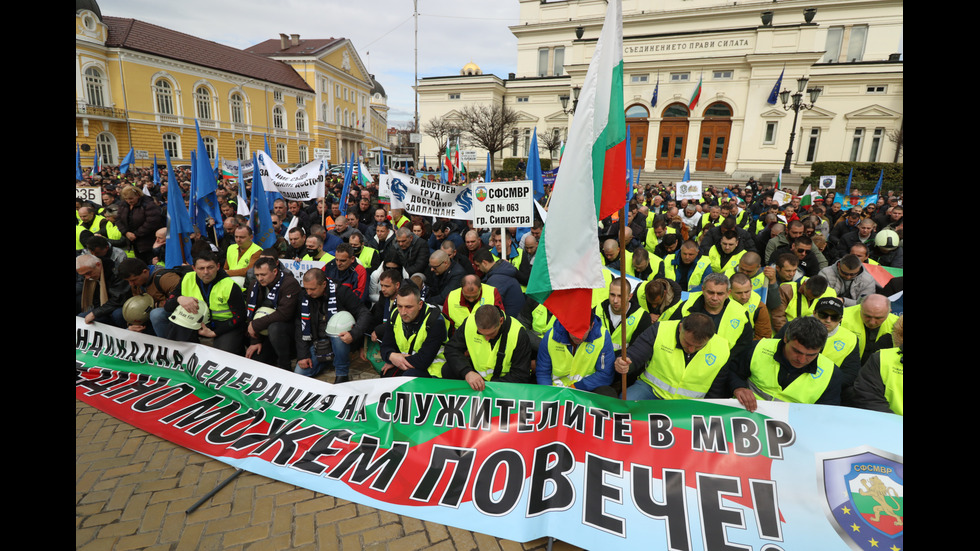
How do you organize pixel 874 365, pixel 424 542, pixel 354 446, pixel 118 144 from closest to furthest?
pixel 424 542
pixel 874 365
pixel 354 446
pixel 118 144

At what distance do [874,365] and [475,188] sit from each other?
5764 millimetres

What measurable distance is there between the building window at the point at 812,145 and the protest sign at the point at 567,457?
4597cm

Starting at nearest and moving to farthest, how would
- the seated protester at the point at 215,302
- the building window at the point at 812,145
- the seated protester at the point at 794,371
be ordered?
the seated protester at the point at 794,371
the seated protester at the point at 215,302
the building window at the point at 812,145

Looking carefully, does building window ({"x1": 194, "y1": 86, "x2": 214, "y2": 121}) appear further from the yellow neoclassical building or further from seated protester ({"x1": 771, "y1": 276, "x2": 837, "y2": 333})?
seated protester ({"x1": 771, "y1": 276, "x2": 837, "y2": 333})

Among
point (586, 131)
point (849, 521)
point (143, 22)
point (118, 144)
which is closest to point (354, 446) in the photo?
point (586, 131)

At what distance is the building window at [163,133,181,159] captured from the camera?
41519 millimetres

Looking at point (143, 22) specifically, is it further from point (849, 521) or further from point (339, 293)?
point (849, 521)

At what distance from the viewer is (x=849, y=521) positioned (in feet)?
9.22

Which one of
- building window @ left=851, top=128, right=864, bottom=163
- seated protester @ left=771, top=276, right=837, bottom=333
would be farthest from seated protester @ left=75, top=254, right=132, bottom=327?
building window @ left=851, top=128, right=864, bottom=163

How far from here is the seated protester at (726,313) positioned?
439 cm

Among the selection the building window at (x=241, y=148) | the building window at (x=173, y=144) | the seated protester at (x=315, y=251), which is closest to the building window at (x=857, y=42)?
the seated protester at (x=315, y=251)

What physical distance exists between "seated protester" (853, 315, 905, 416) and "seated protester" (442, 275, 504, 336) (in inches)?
136

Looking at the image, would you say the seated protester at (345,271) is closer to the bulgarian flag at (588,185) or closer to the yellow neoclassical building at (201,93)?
the bulgarian flag at (588,185)

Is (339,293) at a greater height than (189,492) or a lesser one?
greater
